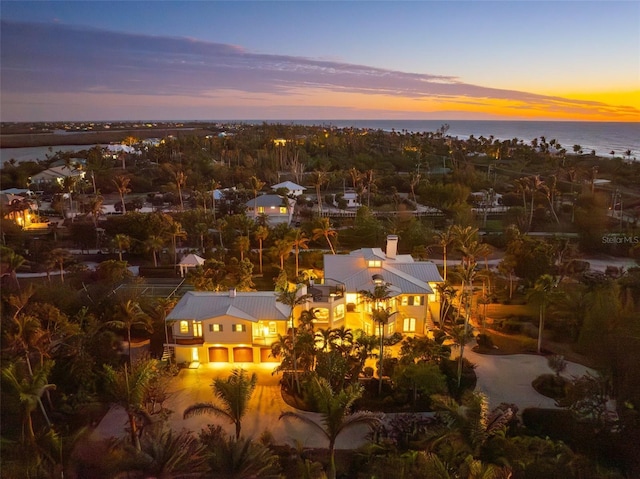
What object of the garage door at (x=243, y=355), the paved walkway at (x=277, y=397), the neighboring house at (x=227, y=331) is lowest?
the paved walkway at (x=277, y=397)

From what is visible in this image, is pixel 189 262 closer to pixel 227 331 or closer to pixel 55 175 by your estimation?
pixel 227 331

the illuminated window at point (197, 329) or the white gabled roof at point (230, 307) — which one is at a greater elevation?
the white gabled roof at point (230, 307)

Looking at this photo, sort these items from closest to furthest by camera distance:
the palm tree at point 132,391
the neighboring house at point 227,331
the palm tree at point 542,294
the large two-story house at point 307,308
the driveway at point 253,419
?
1. the palm tree at point 132,391
2. the driveway at point 253,419
3. the neighboring house at point 227,331
4. the large two-story house at point 307,308
5. the palm tree at point 542,294

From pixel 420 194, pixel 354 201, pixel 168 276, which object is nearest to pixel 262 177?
pixel 354 201

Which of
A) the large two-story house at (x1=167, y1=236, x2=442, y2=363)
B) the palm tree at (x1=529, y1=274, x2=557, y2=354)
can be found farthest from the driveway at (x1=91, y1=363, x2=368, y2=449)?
the palm tree at (x1=529, y1=274, x2=557, y2=354)

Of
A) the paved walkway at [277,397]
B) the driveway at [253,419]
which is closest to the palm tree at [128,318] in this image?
the driveway at [253,419]

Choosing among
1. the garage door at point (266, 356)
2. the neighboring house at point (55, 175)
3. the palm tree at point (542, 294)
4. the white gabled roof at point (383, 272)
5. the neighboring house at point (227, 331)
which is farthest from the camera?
the neighboring house at point (55, 175)

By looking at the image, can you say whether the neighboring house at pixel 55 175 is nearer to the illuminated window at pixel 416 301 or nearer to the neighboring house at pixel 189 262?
the neighboring house at pixel 189 262

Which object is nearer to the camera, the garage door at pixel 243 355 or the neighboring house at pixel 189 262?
the garage door at pixel 243 355
